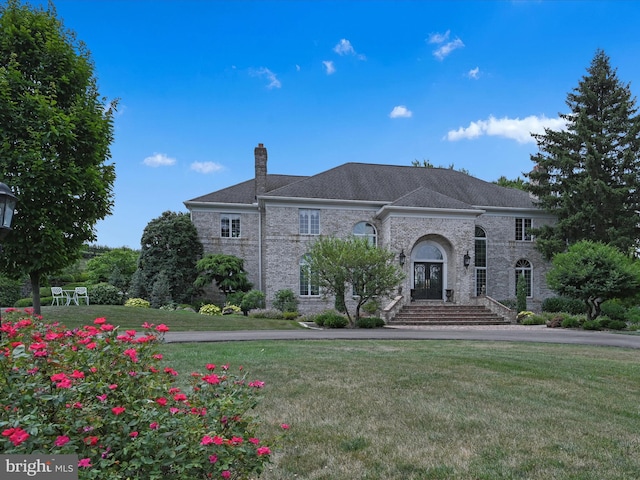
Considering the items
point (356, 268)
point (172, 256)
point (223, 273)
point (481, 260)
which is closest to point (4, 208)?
point (356, 268)

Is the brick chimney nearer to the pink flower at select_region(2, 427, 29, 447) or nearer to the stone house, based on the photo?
the stone house

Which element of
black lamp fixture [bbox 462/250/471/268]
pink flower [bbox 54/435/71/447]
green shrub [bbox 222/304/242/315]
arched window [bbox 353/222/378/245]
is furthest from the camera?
arched window [bbox 353/222/378/245]

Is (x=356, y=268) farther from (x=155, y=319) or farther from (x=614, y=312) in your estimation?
(x=614, y=312)

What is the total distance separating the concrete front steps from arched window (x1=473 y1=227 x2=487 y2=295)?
467 cm

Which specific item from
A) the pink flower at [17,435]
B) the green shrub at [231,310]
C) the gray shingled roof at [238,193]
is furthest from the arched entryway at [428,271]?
the pink flower at [17,435]

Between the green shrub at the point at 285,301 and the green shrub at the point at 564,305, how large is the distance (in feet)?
52.9

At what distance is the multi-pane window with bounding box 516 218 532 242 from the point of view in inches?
1099

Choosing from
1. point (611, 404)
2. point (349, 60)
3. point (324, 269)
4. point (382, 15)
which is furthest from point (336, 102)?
point (611, 404)

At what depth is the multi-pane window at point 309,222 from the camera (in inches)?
1002

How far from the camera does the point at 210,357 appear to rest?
8789 millimetres

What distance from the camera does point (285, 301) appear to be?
24.1 metres

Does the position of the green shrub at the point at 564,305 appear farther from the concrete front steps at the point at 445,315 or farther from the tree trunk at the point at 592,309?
the concrete front steps at the point at 445,315

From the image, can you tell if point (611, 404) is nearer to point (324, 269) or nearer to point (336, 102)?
point (324, 269)

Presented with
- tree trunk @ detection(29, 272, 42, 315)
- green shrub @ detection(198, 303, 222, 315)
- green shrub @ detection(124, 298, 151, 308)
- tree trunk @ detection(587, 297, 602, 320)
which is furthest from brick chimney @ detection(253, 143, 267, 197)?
tree trunk @ detection(587, 297, 602, 320)
